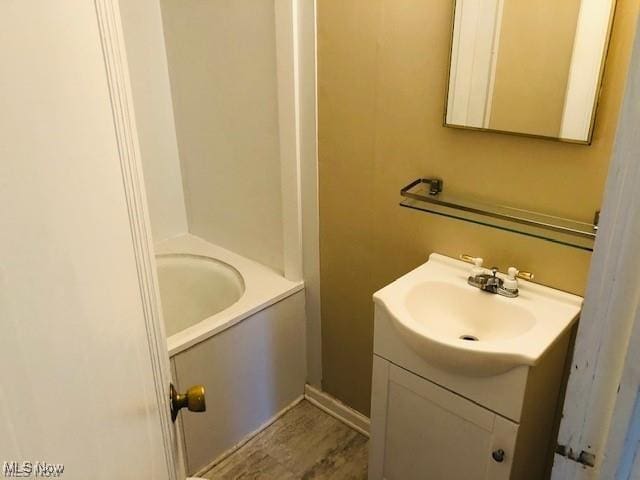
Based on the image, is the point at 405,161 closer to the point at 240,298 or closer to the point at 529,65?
the point at 529,65

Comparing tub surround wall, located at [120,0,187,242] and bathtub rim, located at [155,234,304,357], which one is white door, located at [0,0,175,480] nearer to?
bathtub rim, located at [155,234,304,357]

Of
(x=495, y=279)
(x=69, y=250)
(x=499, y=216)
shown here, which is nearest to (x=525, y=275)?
(x=495, y=279)

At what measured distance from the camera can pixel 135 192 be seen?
A: 70cm

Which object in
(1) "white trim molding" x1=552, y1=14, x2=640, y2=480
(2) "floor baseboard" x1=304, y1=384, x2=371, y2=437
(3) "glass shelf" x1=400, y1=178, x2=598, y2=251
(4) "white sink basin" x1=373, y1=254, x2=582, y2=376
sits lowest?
(2) "floor baseboard" x1=304, y1=384, x2=371, y2=437

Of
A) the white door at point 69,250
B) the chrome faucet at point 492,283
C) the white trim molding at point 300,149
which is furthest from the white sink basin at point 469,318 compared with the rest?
the white door at point 69,250

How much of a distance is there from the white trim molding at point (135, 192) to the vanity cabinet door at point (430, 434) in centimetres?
77

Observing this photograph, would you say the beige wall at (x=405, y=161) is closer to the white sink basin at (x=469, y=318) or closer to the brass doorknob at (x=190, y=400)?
the white sink basin at (x=469, y=318)

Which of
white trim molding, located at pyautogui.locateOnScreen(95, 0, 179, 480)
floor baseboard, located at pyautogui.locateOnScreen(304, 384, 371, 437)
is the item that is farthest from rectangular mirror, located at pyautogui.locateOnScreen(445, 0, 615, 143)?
floor baseboard, located at pyautogui.locateOnScreen(304, 384, 371, 437)

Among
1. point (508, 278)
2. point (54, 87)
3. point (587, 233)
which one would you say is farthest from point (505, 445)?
point (54, 87)

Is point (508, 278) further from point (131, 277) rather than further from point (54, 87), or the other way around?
point (54, 87)

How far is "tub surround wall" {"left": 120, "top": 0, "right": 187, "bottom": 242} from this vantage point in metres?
2.21

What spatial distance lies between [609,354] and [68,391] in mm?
522

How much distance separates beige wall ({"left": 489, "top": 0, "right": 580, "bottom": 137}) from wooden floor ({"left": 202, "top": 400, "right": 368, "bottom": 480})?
137 centimetres

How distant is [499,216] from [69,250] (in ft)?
3.90
